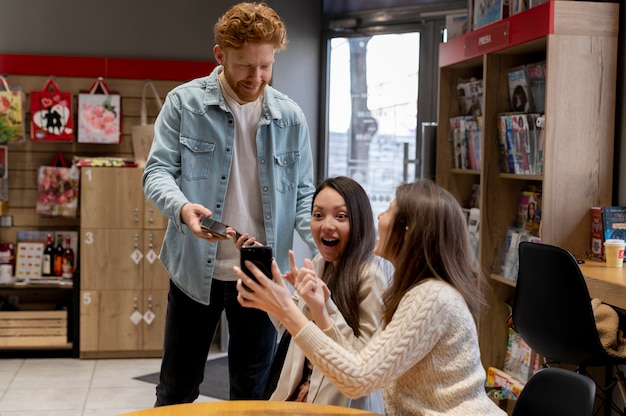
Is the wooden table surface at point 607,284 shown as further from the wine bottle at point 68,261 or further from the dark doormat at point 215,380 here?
the wine bottle at point 68,261

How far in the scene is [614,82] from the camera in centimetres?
370

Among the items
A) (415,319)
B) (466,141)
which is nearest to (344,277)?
(415,319)

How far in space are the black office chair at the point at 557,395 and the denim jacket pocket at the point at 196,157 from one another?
4.23 ft

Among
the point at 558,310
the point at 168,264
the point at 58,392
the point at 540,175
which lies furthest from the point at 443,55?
the point at 58,392

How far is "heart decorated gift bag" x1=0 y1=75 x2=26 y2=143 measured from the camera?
18.2ft

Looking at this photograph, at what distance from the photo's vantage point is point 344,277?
8.04 feet

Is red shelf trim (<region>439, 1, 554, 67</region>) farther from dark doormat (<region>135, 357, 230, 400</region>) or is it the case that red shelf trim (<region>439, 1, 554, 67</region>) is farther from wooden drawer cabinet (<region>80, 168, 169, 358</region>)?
dark doormat (<region>135, 357, 230, 400</region>)

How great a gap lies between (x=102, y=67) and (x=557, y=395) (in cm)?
471

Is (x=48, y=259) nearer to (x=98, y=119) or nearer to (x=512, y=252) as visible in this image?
(x=98, y=119)

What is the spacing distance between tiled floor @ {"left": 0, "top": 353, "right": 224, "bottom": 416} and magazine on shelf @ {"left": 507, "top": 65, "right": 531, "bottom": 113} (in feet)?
7.54

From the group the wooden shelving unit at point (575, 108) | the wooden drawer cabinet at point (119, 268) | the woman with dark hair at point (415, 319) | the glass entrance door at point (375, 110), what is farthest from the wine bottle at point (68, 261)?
the woman with dark hair at point (415, 319)

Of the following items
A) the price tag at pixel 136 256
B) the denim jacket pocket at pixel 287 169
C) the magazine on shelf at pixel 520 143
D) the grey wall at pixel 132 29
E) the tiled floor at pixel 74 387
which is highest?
the grey wall at pixel 132 29

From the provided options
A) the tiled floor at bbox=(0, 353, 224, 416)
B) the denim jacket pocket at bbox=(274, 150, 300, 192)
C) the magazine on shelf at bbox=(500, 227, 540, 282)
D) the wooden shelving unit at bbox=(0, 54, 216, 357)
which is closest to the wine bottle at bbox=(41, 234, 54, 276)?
the wooden shelving unit at bbox=(0, 54, 216, 357)

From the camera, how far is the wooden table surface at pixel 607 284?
3014mm
